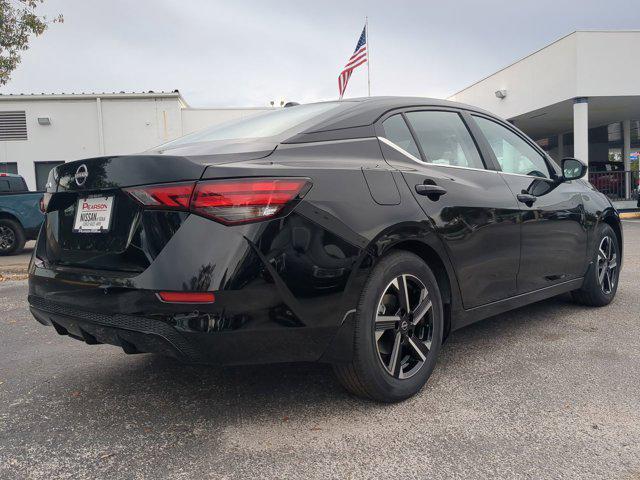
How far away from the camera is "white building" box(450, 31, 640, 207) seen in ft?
50.3

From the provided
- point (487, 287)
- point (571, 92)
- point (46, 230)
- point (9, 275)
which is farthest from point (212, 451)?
point (571, 92)

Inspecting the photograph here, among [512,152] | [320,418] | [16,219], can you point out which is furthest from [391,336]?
[16,219]

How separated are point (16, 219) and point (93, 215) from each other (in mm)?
9879

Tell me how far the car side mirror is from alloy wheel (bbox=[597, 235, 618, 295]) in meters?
0.78

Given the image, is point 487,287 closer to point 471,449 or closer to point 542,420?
point 542,420

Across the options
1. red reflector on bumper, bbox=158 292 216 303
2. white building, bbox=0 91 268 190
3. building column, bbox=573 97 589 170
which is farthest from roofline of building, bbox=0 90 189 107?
red reflector on bumper, bbox=158 292 216 303

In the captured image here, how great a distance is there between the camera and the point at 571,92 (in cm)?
1569

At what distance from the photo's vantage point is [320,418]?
2.60 m

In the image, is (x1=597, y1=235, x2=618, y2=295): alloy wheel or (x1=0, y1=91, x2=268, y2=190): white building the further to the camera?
(x1=0, y1=91, x2=268, y2=190): white building

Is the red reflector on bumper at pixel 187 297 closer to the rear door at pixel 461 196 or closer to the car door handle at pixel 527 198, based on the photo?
the rear door at pixel 461 196

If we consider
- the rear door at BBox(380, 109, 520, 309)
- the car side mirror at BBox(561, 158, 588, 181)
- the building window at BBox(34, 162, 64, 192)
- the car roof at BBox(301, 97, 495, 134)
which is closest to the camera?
the car roof at BBox(301, 97, 495, 134)

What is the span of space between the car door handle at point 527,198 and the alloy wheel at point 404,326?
1227 millimetres

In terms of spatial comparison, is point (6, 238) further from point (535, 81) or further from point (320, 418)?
point (535, 81)

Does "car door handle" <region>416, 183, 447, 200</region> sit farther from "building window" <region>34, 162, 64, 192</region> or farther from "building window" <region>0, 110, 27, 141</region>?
"building window" <region>0, 110, 27, 141</region>
